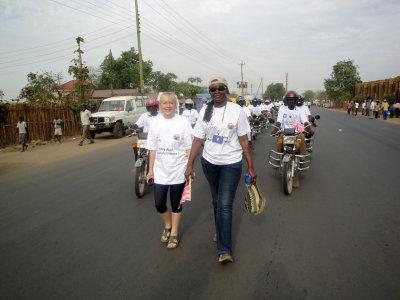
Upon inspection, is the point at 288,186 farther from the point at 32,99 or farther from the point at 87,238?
the point at 32,99

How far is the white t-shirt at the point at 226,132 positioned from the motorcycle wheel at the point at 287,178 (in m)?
Result: 2.31

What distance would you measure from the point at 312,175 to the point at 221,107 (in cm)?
431

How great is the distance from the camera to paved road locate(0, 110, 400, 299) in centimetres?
262

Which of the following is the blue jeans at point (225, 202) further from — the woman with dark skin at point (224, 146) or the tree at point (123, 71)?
the tree at point (123, 71)

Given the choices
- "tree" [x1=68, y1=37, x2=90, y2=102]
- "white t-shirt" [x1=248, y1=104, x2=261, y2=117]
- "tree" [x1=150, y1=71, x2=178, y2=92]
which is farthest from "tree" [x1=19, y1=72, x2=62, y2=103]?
"tree" [x1=150, y1=71, x2=178, y2=92]

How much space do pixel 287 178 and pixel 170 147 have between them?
2694 mm

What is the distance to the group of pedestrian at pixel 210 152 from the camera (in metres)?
2.98

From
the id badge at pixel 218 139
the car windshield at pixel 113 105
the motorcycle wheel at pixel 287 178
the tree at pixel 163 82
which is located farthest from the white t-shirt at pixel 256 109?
the tree at pixel 163 82

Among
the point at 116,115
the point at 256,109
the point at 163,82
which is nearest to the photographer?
the point at 256,109

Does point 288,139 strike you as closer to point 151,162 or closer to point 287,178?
point 287,178

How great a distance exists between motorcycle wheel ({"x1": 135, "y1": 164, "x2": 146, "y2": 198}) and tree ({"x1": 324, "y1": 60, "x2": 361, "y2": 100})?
2292 inches

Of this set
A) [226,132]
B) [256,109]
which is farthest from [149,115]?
[256,109]

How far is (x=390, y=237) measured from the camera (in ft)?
11.4

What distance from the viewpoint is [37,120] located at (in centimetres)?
1528
